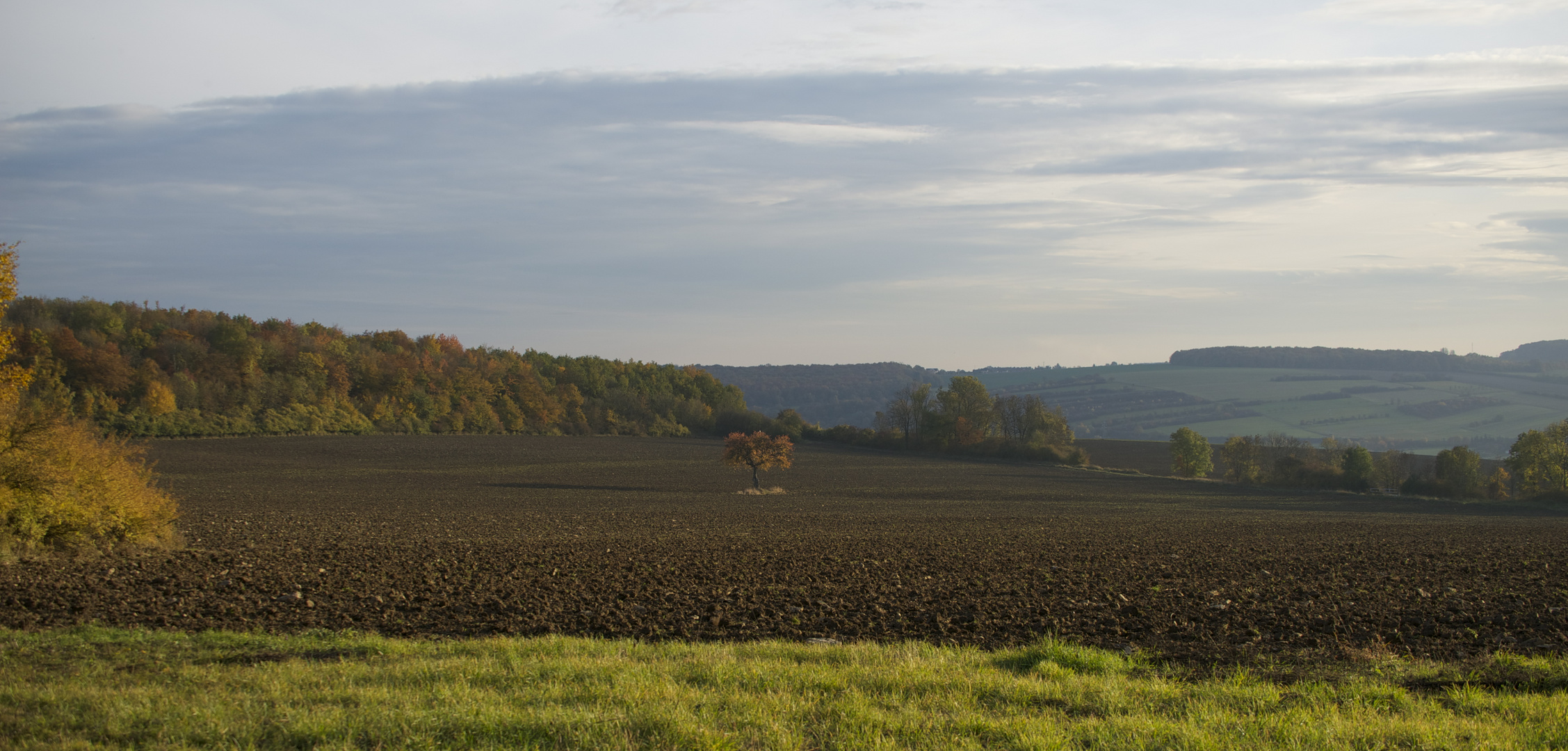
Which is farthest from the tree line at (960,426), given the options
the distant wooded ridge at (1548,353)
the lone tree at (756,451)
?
the distant wooded ridge at (1548,353)

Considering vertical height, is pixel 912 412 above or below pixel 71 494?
above

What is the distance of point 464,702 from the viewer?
6062mm

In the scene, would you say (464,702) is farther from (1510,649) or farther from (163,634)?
(1510,649)

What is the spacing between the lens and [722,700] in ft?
20.7

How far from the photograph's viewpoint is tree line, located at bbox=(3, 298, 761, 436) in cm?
6900

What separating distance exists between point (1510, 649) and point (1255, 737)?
6773 mm

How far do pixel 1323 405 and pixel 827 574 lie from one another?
475 ft

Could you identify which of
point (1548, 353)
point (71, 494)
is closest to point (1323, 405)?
point (1548, 353)

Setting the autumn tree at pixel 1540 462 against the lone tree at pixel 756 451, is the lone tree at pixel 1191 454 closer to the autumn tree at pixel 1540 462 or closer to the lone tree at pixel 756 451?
the autumn tree at pixel 1540 462

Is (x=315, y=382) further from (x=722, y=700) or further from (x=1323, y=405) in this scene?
(x=1323, y=405)

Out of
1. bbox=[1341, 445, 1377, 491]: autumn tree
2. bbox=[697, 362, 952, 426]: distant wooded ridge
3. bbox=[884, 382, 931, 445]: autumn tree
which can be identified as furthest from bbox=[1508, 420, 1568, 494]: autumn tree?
bbox=[697, 362, 952, 426]: distant wooded ridge

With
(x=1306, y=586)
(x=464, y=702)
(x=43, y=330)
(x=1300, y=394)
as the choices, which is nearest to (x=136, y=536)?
(x=464, y=702)

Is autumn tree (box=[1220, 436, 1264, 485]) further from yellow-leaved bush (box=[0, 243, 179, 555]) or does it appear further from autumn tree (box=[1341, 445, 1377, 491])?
yellow-leaved bush (box=[0, 243, 179, 555])

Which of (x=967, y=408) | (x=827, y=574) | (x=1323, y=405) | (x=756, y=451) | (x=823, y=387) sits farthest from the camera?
(x=823, y=387)
